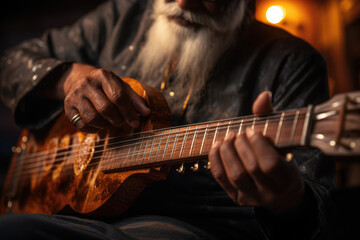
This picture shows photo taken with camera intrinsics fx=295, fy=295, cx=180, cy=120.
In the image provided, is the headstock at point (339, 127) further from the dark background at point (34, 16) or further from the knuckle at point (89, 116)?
the dark background at point (34, 16)

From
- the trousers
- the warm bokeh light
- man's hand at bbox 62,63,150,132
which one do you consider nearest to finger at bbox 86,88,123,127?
man's hand at bbox 62,63,150,132

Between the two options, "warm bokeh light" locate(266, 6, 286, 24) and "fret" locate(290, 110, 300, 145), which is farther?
"warm bokeh light" locate(266, 6, 286, 24)

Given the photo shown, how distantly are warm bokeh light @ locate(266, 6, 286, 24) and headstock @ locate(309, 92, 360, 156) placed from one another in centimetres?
242

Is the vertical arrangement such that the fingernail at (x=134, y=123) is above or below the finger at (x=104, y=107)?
below

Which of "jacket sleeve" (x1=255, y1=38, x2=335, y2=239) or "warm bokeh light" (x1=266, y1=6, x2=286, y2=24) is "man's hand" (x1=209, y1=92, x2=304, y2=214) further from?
"warm bokeh light" (x1=266, y1=6, x2=286, y2=24)

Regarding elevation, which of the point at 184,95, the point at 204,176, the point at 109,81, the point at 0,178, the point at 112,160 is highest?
the point at 109,81

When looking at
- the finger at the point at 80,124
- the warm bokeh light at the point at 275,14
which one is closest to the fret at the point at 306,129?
the finger at the point at 80,124

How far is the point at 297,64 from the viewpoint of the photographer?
3.15 feet

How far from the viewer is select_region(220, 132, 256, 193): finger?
0.57 m

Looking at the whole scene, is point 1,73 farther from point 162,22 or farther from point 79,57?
point 162,22

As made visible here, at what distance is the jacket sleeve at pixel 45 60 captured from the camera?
3.76 feet

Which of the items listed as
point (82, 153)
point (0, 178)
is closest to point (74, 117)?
point (82, 153)

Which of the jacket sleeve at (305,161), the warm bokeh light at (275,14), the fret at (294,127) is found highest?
the warm bokeh light at (275,14)

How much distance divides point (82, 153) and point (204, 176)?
403 mm
